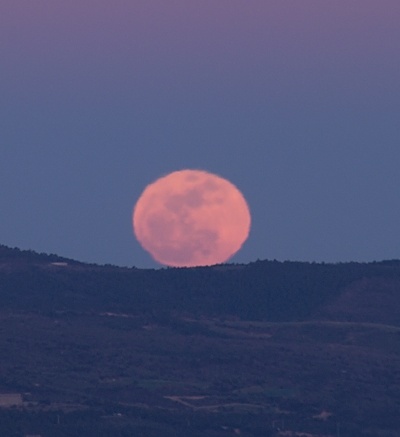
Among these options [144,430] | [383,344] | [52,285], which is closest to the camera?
[144,430]

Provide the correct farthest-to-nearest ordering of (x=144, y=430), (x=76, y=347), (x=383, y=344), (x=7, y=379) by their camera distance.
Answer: (x=383, y=344) → (x=76, y=347) → (x=7, y=379) → (x=144, y=430)

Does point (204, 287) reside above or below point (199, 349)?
above

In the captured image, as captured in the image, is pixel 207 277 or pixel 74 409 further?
pixel 207 277

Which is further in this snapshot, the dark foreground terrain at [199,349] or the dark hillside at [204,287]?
the dark hillside at [204,287]

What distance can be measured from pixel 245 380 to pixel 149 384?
6207 millimetres

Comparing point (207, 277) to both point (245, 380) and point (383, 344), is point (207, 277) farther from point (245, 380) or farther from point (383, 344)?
point (245, 380)

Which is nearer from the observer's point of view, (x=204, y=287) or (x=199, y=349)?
(x=199, y=349)

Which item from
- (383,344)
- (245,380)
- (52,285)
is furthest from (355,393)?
(52,285)

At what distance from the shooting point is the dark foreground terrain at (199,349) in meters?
98.9

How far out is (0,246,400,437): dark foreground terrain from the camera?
325 feet

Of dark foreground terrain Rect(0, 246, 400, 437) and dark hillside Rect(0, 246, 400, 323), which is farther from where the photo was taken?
dark hillside Rect(0, 246, 400, 323)

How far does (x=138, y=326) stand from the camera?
12825 cm

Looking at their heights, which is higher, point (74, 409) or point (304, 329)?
point (304, 329)

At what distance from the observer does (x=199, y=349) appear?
395 ft
